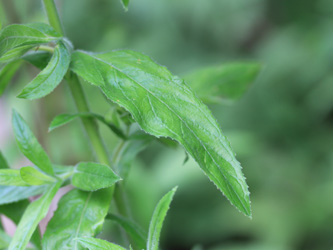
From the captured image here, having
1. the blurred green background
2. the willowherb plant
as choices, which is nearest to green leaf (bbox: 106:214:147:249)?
the willowherb plant

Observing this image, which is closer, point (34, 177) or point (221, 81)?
point (34, 177)

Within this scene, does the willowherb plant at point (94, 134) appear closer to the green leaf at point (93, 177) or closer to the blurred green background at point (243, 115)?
the green leaf at point (93, 177)

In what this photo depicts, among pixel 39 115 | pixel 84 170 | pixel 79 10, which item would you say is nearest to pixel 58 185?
pixel 84 170

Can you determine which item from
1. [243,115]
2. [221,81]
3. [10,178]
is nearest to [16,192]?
[10,178]

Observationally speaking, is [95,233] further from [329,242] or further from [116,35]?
[116,35]

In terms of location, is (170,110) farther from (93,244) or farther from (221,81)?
(221,81)

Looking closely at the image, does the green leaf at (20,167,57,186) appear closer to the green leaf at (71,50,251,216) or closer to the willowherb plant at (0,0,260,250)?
the willowherb plant at (0,0,260,250)

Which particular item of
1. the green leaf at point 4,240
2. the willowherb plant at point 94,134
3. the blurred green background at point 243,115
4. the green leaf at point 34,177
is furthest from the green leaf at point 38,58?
the blurred green background at point 243,115
